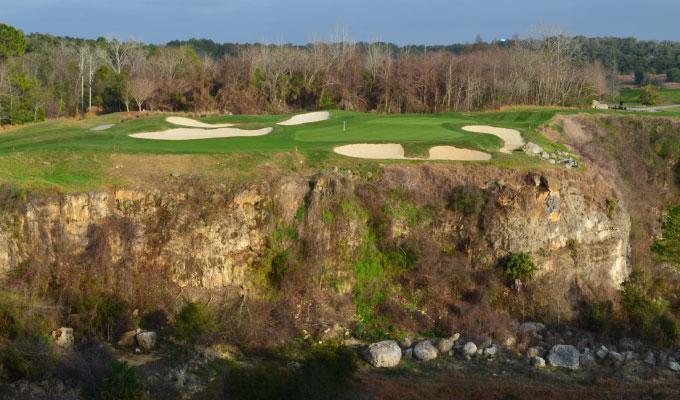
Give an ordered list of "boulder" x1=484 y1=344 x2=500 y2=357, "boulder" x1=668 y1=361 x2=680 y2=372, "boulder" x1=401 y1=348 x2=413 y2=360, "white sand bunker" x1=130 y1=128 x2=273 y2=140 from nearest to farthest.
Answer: "boulder" x1=401 y1=348 x2=413 y2=360
"boulder" x1=484 y1=344 x2=500 y2=357
"boulder" x1=668 y1=361 x2=680 y2=372
"white sand bunker" x1=130 y1=128 x2=273 y2=140

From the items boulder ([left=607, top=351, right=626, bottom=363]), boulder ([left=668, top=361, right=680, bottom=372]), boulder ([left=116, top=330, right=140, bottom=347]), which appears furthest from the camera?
boulder ([left=607, top=351, right=626, bottom=363])

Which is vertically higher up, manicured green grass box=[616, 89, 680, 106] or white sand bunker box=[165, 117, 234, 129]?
manicured green grass box=[616, 89, 680, 106]

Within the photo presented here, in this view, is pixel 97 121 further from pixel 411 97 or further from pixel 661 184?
pixel 661 184

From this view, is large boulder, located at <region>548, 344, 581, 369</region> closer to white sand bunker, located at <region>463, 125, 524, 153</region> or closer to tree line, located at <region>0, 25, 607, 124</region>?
white sand bunker, located at <region>463, 125, 524, 153</region>

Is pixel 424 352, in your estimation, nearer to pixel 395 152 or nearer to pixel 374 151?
pixel 395 152

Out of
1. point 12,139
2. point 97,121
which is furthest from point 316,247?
point 97,121

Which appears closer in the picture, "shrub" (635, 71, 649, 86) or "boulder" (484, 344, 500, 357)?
"boulder" (484, 344, 500, 357)

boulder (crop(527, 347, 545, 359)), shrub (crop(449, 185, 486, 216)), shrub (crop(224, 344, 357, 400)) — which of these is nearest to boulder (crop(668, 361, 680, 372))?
boulder (crop(527, 347, 545, 359))

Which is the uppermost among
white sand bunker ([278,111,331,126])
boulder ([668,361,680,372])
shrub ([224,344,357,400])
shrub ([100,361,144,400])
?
white sand bunker ([278,111,331,126])
